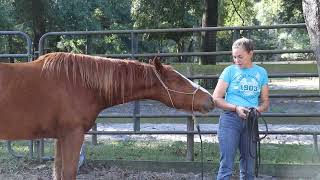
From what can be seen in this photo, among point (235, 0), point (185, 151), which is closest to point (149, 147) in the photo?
point (185, 151)

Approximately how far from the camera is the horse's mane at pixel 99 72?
4453 millimetres

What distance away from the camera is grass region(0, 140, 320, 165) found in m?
6.75

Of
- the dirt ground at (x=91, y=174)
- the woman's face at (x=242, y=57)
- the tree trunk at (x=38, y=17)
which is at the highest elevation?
the tree trunk at (x=38, y=17)

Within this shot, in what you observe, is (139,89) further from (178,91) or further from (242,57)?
(242,57)

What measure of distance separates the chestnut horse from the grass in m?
2.35

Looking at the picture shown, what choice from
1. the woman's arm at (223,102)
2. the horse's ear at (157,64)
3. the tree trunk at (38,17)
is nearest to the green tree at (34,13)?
the tree trunk at (38,17)

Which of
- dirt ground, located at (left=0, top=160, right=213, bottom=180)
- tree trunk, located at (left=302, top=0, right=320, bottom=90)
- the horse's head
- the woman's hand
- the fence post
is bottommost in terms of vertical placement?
dirt ground, located at (left=0, top=160, right=213, bottom=180)

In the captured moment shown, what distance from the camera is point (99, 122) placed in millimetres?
9445

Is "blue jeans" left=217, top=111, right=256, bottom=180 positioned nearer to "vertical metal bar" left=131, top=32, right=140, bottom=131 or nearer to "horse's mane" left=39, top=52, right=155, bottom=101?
"horse's mane" left=39, top=52, right=155, bottom=101

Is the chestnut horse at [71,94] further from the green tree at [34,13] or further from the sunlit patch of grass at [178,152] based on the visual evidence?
the green tree at [34,13]

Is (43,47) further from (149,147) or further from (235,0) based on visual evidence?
(235,0)

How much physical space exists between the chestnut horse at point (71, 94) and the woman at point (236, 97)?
0.91 feet

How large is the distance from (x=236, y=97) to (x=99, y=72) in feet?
4.30

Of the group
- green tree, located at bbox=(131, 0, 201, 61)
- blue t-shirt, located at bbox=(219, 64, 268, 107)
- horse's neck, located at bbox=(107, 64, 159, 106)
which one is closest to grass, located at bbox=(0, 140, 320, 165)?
horse's neck, located at bbox=(107, 64, 159, 106)
